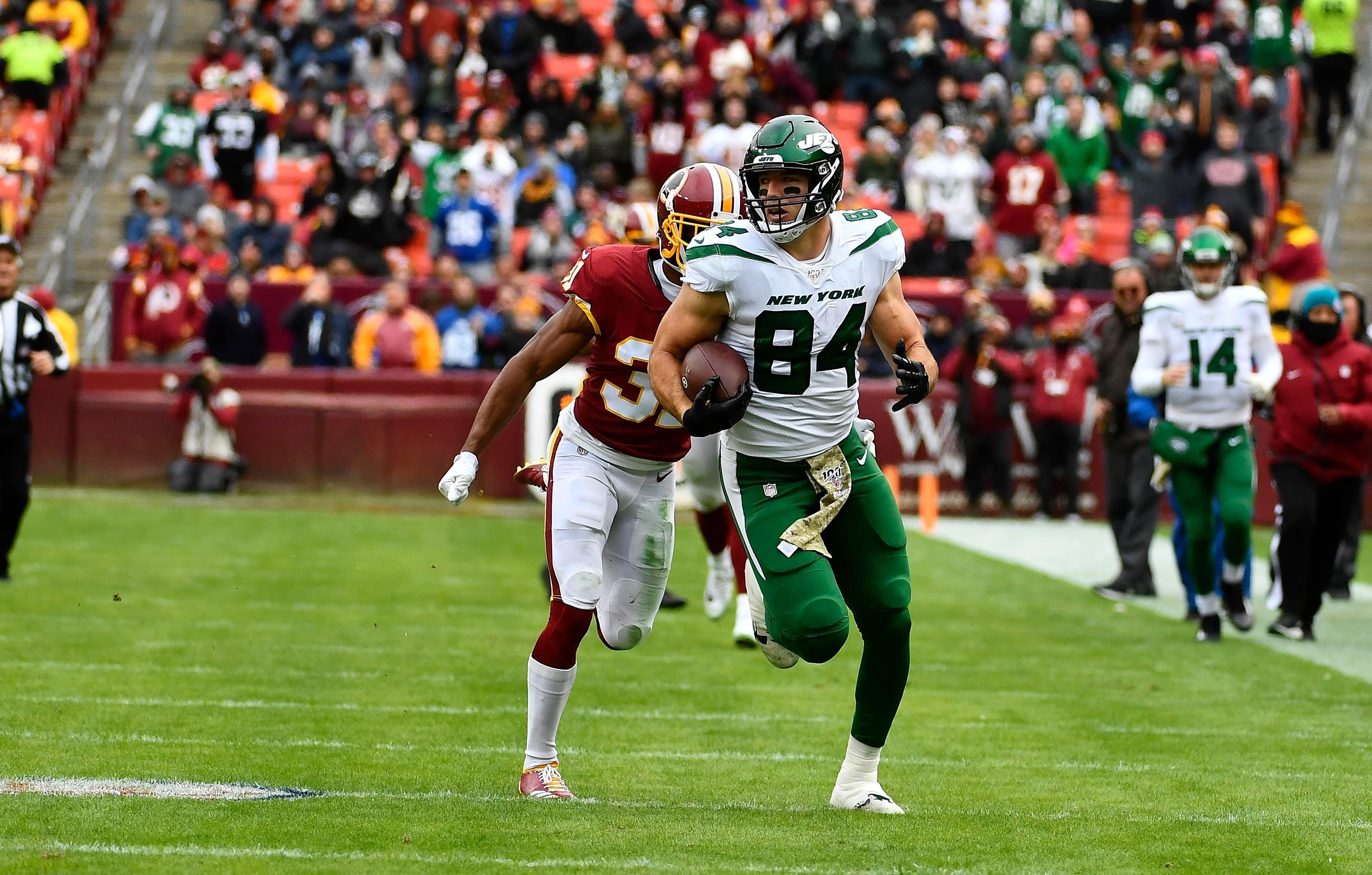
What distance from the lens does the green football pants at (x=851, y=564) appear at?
5.07 m

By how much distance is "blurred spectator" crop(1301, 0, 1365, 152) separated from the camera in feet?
63.4

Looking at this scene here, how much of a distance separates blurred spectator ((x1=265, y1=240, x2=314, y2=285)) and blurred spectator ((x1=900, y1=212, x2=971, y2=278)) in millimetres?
5573

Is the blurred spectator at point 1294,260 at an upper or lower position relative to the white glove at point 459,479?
upper

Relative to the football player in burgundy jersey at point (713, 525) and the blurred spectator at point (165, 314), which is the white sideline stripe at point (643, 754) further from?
the blurred spectator at point (165, 314)

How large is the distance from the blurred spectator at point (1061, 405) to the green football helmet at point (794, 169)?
10.7 metres

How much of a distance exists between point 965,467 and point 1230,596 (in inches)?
252

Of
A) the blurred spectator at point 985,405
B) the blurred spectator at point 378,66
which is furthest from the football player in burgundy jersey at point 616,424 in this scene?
the blurred spectator at point 378,66

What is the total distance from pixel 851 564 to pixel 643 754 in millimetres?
1394

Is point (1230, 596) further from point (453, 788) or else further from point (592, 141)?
point (592, 141)

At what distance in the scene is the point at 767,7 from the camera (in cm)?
2069

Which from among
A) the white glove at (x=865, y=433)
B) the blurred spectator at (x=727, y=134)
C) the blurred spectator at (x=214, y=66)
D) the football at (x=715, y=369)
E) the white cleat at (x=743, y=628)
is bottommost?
the white cleat at (x=743, y=628)

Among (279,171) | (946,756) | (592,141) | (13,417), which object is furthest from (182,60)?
(946,756)

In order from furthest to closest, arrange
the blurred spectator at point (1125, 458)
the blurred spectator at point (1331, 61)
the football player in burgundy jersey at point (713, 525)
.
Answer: the blurred spectator at point (1331, 61)
the blurred spectator at point (1125, 458)
the football player in burgundy jersey at point (713, 525)

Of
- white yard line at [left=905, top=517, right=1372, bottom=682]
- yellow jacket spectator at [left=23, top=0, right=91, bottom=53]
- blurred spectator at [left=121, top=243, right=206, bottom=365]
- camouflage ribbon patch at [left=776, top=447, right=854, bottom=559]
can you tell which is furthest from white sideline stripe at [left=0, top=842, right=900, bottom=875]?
yellow jacket spectator at [left=23, top=0, right=91, bottom=53]
